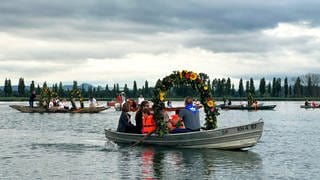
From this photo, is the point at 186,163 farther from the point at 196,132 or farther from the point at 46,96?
the point at 46,96

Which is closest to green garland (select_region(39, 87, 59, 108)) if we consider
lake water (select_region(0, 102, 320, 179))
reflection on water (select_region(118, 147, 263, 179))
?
lake water (select_region(0, 102, 320, 179))

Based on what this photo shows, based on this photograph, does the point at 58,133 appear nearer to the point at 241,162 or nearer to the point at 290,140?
the point at 290,140

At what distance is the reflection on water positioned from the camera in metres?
22.3

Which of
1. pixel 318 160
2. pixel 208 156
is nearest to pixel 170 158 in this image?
pixel 208 156

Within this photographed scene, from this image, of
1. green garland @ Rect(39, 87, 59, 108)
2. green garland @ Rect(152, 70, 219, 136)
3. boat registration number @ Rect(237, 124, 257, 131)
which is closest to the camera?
boat registration number @ Rect(237, 124, 257, 131)

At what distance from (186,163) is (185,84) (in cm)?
709

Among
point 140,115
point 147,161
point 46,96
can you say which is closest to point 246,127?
point 147,161

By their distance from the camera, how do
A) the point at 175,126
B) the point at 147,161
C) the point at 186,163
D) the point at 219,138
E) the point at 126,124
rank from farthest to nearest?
the point at 126,124, the point at 175,126, the point at 219,138, the point at 147,161, the point at 186,163

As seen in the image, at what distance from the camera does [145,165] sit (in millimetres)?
24828

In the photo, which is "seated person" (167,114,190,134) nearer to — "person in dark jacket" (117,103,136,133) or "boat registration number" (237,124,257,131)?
"person in dark jacket" (117,103,136,133)

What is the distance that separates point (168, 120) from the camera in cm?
3080

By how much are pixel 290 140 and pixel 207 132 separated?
1118cm

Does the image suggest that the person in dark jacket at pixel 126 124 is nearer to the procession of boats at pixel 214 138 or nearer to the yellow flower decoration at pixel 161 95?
the procession of boats at pixel 214 138

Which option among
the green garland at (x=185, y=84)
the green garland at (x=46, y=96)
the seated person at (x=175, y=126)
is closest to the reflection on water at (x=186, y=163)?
the seated person at (x=175, y=126)
